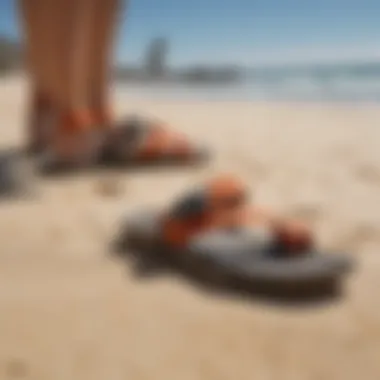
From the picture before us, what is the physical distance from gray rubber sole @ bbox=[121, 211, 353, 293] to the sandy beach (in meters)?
0.04

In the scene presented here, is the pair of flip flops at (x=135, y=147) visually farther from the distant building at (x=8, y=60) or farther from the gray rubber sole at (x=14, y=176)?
the distant building at (x=8, y=60)

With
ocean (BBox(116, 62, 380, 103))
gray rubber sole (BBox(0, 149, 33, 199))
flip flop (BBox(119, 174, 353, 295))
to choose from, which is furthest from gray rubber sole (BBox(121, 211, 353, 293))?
ocean (BBox(116, 62, 380, 103))

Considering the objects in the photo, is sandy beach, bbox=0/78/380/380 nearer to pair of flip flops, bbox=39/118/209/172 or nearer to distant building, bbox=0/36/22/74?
pair of flip flops, bbox=39/118/209/172

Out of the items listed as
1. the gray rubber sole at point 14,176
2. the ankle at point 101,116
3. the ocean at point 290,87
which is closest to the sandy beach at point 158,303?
the gray rubber sole at point 14,176

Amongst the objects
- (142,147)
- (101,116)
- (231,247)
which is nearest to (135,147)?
(142,147)

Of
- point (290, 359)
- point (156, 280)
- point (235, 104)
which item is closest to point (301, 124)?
point (235, 104)

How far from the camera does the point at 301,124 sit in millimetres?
3576

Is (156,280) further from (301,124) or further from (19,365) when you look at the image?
(301,124)

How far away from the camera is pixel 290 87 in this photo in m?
6.54

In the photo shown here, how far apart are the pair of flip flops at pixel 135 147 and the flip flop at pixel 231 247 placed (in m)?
0.77

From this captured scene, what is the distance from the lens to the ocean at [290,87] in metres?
5.64

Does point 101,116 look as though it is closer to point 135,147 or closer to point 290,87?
point 135,147

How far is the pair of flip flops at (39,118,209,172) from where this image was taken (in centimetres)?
236

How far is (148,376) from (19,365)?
17 centimetres
